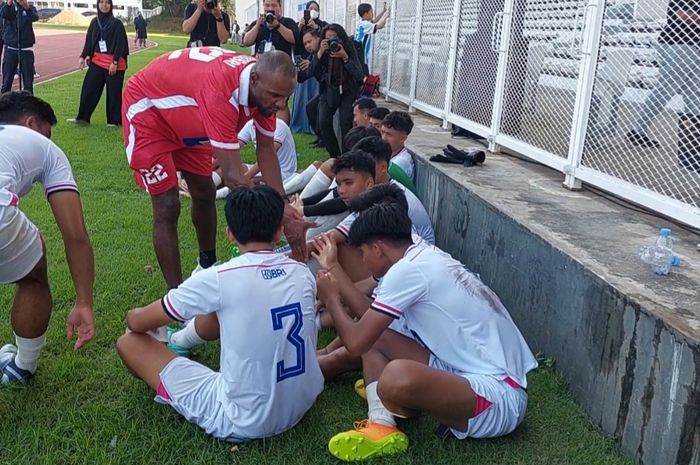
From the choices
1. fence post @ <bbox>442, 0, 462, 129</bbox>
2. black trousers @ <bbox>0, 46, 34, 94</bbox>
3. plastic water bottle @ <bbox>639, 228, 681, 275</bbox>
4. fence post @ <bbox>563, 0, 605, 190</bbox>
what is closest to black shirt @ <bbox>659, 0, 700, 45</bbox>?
fence post @ <bbox>563, 0, 605, 190</bbox>

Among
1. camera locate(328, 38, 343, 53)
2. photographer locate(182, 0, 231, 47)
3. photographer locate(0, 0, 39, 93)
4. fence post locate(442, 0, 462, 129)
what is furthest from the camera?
photographer locate(0, 0, 39, 93)

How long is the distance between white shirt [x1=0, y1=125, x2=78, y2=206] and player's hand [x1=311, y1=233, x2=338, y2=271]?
1.13 meters

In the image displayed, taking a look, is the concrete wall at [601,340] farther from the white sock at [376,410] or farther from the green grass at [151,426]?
the white sock at [376,410]

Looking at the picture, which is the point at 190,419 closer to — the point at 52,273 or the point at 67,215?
the point at 67,215

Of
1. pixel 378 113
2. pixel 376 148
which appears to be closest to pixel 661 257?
pixel 376 148

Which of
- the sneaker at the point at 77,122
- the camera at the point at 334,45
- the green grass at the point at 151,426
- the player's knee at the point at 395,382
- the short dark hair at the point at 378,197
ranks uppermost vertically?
the camera at the point at 334,45

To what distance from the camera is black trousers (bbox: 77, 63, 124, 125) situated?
10508mm

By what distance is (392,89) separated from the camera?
1035 centimetres

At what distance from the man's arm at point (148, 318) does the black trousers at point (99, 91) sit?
8.41 metres

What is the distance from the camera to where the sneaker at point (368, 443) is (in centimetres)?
273

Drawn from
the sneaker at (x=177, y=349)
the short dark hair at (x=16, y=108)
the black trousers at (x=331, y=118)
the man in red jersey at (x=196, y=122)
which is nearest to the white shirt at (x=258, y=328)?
the sneaker at (x=177, y=349)

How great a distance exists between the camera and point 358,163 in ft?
13.8

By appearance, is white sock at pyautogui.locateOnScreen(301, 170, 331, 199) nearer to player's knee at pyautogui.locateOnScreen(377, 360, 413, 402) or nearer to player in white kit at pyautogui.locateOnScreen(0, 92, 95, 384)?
player in white kit at pyautogui.locateOnScreen(0, 92, 95, 384)

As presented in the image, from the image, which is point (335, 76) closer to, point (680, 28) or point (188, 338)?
point (680, 28)
